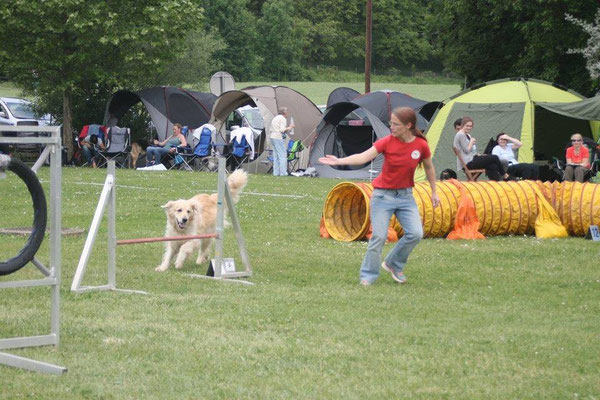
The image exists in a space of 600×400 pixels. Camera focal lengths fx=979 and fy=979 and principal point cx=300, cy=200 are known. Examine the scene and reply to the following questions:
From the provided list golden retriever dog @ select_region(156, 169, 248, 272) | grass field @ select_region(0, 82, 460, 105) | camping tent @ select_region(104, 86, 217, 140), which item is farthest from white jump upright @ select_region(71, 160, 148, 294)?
grass field @ select_region(0, 82, 460, 105)

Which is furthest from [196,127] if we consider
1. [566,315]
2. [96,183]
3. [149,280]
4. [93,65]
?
[566,315]

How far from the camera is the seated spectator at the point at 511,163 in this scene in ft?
61.8

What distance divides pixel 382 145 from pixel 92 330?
3.64 metres

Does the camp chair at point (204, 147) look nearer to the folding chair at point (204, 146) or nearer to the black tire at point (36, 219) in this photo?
the folding chair at point (204, 146)

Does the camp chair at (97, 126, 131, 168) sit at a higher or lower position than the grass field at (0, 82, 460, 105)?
lower

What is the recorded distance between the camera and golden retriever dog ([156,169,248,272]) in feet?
34.0

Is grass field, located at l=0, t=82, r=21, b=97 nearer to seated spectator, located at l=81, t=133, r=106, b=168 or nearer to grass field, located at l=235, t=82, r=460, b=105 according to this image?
grass field, located at l=235, t=82, r=460, b=105

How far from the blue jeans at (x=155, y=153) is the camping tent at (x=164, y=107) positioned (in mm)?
1664

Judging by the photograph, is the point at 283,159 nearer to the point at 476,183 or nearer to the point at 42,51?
the point at 42,51

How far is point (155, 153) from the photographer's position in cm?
2905

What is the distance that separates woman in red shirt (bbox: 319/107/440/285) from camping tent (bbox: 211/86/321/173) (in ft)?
62.6

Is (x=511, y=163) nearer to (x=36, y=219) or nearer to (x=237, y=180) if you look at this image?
(x=237, y=180)

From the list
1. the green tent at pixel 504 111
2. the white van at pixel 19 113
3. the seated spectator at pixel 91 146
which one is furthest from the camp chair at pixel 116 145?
the green tent at pixel 504 111

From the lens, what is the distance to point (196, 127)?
3206cm
